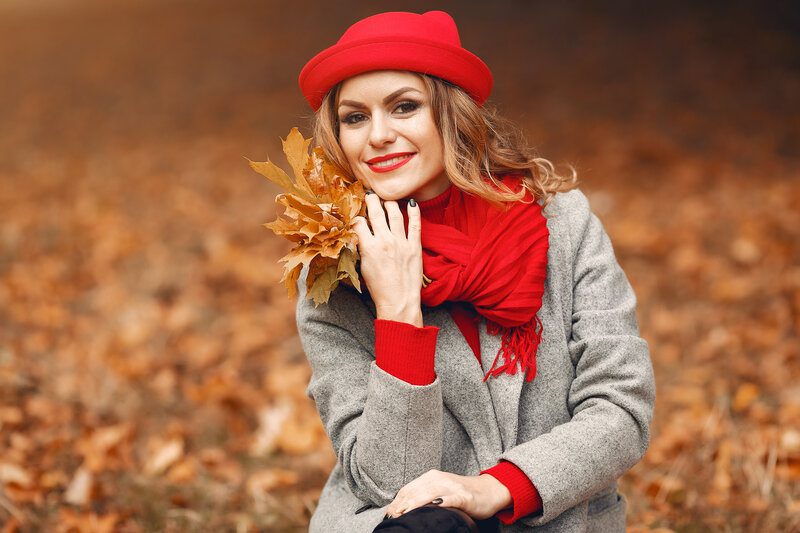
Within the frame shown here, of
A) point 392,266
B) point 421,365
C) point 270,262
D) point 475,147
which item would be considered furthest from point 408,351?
point 270,262

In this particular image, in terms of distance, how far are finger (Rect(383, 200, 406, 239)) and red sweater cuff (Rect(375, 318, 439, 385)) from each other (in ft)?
0.72

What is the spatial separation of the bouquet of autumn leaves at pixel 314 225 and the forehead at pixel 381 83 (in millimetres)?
193

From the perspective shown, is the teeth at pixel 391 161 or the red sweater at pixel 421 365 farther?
the teeth at pixel 391 161

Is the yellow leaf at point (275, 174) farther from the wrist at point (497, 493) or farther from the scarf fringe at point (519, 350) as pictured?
the wrist at point (497, 493)

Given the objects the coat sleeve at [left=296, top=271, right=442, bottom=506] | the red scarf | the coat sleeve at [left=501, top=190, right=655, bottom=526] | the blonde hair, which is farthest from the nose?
the coat sleeve at [left=501, top=190, right=655, bottom=526]

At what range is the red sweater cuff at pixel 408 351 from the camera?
1.79m

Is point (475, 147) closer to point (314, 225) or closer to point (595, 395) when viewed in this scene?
point (314, 225)

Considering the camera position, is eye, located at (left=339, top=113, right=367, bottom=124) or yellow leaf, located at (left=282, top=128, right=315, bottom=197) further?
eye, located at (left=339, top=113, right=367, bottom=124)

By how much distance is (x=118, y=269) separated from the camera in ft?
17.0

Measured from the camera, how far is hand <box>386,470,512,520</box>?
5.51ft

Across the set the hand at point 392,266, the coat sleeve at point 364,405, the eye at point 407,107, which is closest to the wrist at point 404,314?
the hand at point 392,266

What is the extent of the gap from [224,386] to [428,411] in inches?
81.5

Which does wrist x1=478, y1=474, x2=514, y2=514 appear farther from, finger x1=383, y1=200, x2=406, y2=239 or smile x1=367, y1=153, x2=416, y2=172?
smile x1=367, y1=153, x2=416, y2=172

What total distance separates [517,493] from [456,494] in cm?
15
